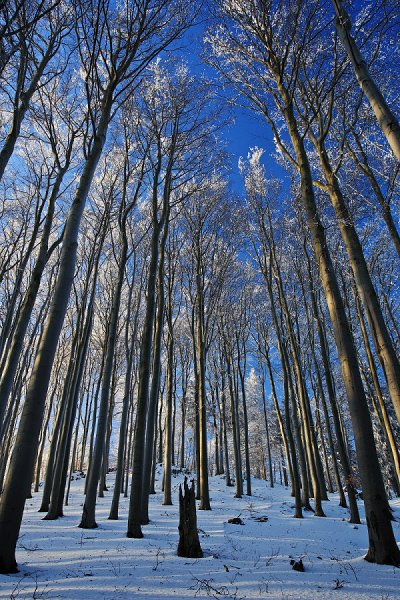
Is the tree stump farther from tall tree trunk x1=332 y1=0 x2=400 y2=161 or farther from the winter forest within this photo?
tall tree trunk x1=332 y1=0 x2=400 y2=161

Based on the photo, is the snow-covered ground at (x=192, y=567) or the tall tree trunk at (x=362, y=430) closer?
the snow-covered ground at (x=192, y=567)

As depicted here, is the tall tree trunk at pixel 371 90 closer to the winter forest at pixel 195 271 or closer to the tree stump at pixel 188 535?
the winter forest at pixel 195 271

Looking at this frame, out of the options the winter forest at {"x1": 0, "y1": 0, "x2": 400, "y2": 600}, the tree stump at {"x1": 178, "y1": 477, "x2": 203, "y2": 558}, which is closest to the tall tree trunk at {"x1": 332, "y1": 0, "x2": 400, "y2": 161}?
the winter forest at {"x1": 0, "y1": 0, "x2": 400, "y2": 600}

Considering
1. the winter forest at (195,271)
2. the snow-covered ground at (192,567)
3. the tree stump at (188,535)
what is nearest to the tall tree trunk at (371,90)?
the winter forest at (195,271)

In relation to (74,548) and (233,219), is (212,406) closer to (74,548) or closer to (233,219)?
(233,219)

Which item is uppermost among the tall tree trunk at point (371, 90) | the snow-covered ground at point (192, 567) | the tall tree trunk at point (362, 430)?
the tall tree trunk at point (371, 90)

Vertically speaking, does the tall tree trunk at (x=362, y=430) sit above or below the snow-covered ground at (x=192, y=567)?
above

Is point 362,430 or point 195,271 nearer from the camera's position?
point 362,430

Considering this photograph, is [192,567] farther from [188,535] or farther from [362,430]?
[362,430]

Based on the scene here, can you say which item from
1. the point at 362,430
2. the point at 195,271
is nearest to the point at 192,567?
the point at 362,430

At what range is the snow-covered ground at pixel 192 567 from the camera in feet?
9.51

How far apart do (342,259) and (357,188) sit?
10.9 ft

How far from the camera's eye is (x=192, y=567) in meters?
3.79

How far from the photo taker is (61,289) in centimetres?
406
